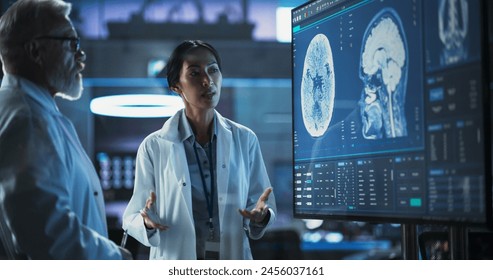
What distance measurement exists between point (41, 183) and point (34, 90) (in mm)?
226

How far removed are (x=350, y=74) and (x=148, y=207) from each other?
1.93ft

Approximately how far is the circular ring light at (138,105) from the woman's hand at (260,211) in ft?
1.12

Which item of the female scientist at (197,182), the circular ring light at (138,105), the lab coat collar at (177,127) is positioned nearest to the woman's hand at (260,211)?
the female scientist at (197,182)

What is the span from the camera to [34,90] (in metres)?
1.52

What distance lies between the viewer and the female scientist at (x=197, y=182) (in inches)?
71.0

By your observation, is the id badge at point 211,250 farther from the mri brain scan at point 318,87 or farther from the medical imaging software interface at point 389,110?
the mri brain scan at point 318,87

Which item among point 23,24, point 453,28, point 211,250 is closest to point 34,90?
point 23,24

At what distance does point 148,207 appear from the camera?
177 cm

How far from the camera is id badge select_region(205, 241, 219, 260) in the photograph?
1793 millimetres

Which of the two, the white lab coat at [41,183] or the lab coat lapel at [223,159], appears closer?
the white lab coat at [41,183]

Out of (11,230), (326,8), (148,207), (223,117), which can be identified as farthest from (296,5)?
(11,230)
